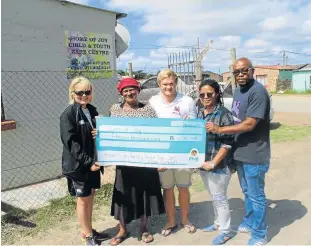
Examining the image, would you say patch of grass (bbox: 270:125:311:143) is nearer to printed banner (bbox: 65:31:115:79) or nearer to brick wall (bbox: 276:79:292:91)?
printed banner (bbox: 65:31:115:79)

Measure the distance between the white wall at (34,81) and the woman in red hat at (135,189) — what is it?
264 centimetres

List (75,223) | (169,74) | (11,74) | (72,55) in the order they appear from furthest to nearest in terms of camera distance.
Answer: (72,55) < (11,74) < (75,223) < (169,74)

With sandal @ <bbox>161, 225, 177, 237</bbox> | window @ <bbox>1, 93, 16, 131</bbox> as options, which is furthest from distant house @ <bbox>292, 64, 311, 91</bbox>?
sandal @ <bbox>161, 225, 177, 237</bbox>

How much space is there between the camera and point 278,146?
834cm

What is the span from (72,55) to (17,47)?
0.98 metres

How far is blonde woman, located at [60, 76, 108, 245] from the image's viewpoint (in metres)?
3.39

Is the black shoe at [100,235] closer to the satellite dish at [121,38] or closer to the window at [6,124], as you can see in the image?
the window at [6,124]

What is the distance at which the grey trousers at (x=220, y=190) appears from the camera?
3.56m

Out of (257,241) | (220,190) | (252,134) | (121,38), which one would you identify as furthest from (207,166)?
(121,38)

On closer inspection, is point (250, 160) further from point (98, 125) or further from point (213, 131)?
point (98, 125)

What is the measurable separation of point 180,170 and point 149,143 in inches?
19.1

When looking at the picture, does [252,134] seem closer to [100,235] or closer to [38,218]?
[100,235]

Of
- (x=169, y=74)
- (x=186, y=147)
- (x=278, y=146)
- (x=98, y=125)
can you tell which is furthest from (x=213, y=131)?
(x=278, y=146)

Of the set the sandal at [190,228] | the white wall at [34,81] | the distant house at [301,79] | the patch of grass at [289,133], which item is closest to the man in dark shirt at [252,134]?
the sandal at [190,228]
